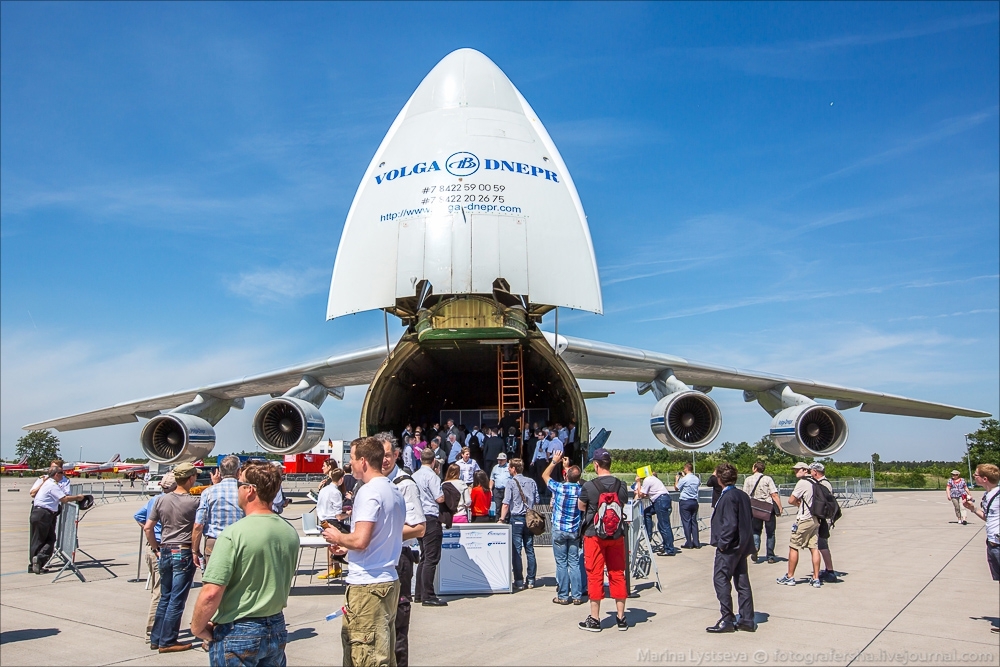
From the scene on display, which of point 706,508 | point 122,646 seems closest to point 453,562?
point 122,646

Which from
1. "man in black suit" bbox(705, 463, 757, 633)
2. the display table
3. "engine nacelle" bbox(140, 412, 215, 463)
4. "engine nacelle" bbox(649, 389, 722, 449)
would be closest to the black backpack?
"man in black suit" bbox(705, 463, 757, 633)

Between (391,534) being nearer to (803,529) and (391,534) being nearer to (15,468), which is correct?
(803,529)

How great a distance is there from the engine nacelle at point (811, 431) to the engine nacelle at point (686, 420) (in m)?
2.20

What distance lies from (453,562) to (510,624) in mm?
1558

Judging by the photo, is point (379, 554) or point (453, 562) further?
point (453, 562)

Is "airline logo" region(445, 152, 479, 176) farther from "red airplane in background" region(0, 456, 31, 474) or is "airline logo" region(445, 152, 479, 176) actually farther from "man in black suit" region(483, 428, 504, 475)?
"red airplane in background" region(0, 456, 31, 474)

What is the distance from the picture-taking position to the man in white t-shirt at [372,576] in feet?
12.0

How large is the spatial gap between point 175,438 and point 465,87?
8710 millimetres

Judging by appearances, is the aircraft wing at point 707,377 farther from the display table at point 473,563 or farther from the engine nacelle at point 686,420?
the display table at point 473,563

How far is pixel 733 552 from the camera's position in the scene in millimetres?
6113

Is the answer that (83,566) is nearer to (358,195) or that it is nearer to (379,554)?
(358,195)

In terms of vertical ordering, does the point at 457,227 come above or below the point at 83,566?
above

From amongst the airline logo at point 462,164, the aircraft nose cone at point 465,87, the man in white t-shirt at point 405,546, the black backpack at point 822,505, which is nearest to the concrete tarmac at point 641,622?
the man in white t-shirt at point 405,546

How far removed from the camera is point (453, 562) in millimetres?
7578
